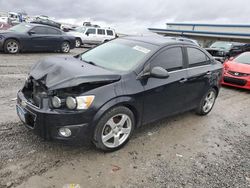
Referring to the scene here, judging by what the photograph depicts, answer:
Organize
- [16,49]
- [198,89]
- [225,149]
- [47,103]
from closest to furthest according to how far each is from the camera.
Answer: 1. [47,103]
2. [225,149]
3. [198,89]
4. [16,49]

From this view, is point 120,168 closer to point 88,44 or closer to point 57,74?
point 57,74

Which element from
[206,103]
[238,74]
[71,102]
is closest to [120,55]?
[71,102]

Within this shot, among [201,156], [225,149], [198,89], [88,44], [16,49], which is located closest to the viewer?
[201,156]

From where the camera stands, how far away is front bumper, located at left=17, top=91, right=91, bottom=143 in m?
3.01

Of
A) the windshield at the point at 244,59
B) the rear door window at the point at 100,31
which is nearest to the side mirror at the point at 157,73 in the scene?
the windshield at the point at 244,59

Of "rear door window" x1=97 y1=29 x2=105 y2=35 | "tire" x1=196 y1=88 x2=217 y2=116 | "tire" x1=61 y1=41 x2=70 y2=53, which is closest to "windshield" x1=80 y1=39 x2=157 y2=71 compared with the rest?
"tire" x1=196 y1=88 x2=217 y2=116

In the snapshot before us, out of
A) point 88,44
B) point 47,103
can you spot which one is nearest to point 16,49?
point 88,44

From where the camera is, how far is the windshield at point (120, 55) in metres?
3.83

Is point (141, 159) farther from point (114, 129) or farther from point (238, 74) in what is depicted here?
point (238, 74)

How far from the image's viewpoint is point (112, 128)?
3482 mm

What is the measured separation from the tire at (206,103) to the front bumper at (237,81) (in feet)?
10.5

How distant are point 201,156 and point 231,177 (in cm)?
55

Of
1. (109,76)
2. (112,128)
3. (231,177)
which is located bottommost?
(231,177)

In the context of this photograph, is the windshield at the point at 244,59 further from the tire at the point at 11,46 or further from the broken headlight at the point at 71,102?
the tire at the point at 11,46
